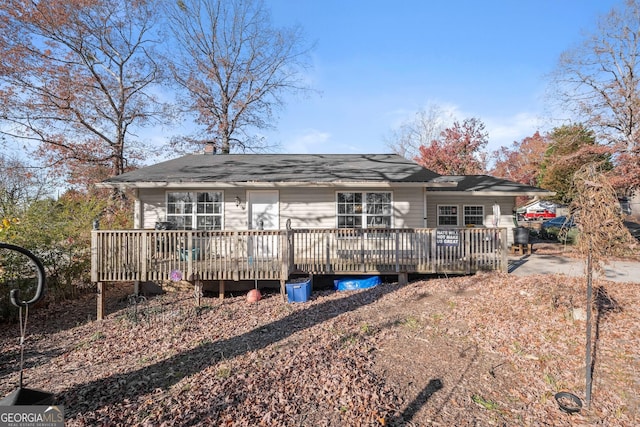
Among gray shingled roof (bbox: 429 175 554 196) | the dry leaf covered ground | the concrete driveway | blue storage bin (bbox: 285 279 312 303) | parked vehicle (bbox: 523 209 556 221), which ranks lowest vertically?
the dry leaf covered ground

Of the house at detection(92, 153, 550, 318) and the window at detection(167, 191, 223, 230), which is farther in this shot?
the window at detection(167, 191, 223, 230)

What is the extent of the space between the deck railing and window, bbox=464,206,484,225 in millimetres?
4931

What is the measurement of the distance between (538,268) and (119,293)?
12650 mm

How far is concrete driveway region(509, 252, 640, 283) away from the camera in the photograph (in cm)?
846

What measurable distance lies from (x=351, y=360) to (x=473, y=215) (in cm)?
1070

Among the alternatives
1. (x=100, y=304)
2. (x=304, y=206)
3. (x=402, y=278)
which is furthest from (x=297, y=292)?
(x=100, y=304)

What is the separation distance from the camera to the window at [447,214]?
13242 millimetres

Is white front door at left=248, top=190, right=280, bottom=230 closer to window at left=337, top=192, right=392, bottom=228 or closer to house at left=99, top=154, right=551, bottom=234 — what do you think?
house at left=99, top=154, right=551, bottom=234

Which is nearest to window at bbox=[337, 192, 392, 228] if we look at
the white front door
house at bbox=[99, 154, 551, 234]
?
house at bbox=[99, 154, 551, 234]

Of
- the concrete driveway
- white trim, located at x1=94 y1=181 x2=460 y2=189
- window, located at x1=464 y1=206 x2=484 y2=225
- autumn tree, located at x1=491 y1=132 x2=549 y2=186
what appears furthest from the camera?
autumn tree, located at x1=491 y1=132 x2=549 y2=186

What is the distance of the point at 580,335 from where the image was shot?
16.6 feet

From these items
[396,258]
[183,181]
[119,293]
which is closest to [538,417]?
[396,258]

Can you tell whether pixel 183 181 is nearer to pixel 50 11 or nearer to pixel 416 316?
pixel 416 316

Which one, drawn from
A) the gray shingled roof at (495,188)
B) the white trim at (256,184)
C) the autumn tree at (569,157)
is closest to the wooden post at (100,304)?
the white trim at (256,184)
